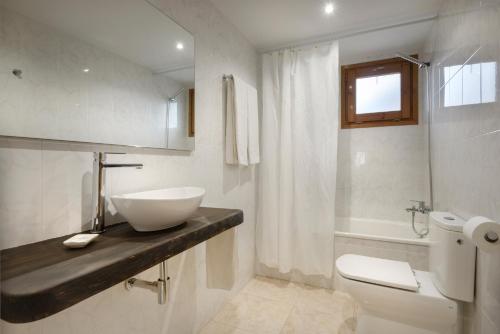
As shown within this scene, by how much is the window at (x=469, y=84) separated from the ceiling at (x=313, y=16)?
56cm

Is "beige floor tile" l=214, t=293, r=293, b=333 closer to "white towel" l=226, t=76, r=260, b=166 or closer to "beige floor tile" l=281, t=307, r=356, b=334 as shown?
"beige floor tile" l=281, t=307, r=356, b=334

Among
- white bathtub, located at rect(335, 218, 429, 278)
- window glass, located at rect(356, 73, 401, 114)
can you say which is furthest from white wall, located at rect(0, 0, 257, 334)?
window glass, located at rect(356, 73, 401, 114)

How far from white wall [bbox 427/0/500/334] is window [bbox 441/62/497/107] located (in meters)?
0.03

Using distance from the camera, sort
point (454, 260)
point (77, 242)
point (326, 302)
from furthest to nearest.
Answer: point (326, 302), point (454, 260), point (77, 242)

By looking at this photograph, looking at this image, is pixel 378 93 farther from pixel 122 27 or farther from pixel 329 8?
pixel 122 27

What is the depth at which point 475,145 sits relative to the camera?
1.16m

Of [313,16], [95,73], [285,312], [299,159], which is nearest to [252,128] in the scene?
[299,159]

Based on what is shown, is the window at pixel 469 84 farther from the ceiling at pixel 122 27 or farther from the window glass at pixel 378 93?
the ceiling at pixel 122 27

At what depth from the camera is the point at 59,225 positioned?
0.93m

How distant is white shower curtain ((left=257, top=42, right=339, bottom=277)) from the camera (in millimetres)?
2162

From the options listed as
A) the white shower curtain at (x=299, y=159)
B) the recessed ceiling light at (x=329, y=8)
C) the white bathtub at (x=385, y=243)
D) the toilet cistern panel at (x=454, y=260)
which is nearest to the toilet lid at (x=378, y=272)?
the toilet cistern panel at (x=454, y=260)

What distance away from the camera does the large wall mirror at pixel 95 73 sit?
2.64 ft

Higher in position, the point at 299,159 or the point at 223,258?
the point at 299,159

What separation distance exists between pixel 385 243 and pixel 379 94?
60.0 inches
